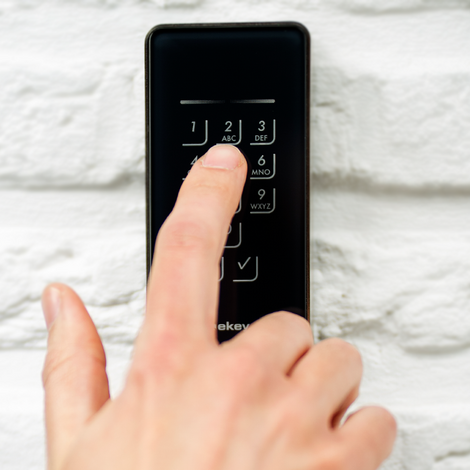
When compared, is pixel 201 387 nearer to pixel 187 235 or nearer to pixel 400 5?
pixel 187 235

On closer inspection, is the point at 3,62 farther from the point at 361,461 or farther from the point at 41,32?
the point at 361,461

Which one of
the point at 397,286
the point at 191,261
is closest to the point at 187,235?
the point at 191,261

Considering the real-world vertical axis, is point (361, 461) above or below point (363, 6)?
below

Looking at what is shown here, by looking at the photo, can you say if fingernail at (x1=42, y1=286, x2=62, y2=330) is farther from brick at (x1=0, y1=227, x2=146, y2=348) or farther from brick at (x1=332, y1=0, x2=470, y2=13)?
brick at (x1=332, y1=0, x2=470, y2=13)

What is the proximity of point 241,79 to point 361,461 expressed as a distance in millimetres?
150

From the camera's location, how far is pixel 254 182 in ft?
0.58

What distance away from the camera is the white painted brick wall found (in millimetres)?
182

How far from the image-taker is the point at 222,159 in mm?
144

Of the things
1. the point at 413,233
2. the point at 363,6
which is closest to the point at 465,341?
the point at 413,233

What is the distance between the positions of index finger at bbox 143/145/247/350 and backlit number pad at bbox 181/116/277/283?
0.13 feet

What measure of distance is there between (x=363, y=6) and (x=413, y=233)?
0.10 m

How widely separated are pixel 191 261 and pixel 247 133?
8 cm

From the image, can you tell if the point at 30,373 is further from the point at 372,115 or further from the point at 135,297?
the point at 372,115

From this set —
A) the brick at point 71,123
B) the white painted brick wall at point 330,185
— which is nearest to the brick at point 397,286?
the white painted brick wall at point 330,185
